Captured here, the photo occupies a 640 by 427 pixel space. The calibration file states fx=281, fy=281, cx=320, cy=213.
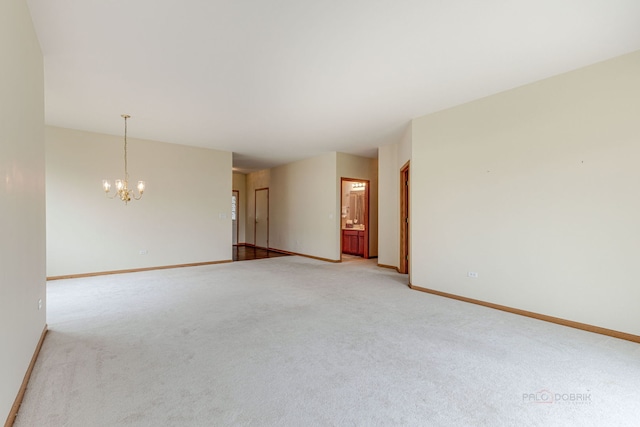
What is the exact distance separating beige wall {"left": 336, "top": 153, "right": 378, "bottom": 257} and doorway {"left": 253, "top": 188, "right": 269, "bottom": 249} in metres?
3.38

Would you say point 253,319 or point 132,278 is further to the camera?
point 132,278

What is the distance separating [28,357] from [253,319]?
6.00 feet

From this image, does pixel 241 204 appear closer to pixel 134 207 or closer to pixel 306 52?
pixel 134 207

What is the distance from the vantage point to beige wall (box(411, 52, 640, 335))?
2.84m

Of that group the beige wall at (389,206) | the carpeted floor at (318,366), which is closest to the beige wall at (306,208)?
the beige wall at (389,206)

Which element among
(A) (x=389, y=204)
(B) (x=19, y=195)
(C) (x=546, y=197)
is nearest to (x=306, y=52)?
(B) (x=19, y=195)

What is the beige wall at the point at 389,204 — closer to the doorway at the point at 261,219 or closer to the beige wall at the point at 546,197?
the beige wall at the point at 546,197

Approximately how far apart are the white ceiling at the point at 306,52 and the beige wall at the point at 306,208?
2.92 meters

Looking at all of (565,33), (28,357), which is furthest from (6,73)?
(565,33)

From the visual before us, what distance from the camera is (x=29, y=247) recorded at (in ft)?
7.20

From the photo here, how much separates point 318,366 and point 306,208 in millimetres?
5860

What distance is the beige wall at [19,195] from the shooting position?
1599 millimetres

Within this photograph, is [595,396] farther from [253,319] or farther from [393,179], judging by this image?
[393,179]

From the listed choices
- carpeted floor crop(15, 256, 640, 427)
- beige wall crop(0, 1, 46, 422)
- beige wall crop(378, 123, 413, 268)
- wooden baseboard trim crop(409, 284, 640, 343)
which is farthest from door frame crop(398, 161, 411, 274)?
beige wall crop(0, 1, 46, 422)
